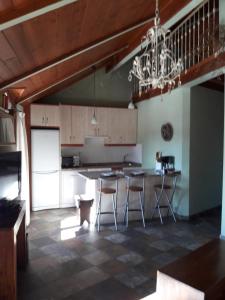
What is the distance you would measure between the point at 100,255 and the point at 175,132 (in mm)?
2983

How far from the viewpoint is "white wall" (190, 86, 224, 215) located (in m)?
4.97

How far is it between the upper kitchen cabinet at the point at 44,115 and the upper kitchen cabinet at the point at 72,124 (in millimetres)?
156

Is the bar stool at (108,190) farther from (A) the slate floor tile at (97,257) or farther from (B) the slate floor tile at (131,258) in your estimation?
(B) the slate floor tile at (131,258)

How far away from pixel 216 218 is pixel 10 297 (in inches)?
165

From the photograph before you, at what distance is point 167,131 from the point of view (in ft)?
17.7

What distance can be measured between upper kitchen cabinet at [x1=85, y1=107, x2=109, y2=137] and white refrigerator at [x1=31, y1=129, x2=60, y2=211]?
0.87m

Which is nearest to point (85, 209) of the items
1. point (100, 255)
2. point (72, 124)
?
point (100, 255)

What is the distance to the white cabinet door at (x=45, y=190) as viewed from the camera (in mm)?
5363

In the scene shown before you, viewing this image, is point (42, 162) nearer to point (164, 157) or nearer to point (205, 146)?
point (164, 157)

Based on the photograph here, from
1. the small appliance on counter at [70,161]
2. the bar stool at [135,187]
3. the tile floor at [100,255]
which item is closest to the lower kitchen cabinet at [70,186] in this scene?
the small appliance on counter at [70,161]

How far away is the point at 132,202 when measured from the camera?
16.0 feet

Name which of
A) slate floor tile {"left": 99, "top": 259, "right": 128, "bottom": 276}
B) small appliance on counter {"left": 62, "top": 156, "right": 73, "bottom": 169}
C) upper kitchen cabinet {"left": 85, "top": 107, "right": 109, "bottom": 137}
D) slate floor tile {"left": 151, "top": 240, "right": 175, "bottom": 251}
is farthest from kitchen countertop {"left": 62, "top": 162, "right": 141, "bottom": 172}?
slate floor tile {"left": 99, "top": 259, "right": 128, "bottom": 276}

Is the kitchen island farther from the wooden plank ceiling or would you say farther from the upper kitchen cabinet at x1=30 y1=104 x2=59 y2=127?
the wooden plank ceiling

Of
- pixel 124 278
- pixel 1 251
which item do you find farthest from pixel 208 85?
pixel 1 251
